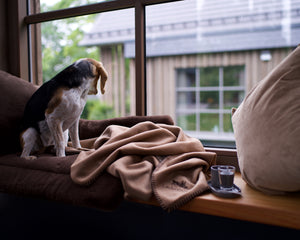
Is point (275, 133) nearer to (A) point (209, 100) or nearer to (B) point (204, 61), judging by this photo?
(A) point (209, 100)

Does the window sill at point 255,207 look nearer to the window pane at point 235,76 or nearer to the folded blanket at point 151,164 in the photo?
the folded blanket at point 151,164

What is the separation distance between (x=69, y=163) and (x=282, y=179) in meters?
0.84

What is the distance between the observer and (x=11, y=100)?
135cm

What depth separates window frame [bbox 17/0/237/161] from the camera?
4.98 feet

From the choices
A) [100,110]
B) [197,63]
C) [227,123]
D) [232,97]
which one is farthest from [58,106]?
[197,63]

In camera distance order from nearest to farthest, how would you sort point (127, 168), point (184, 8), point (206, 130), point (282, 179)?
1. point (282, 179)
2. point (127, 168)
3. point (184, 8)
4. point (206, 130)

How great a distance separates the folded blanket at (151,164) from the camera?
0.86 m

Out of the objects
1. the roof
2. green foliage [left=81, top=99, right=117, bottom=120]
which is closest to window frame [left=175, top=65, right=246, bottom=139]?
the roof


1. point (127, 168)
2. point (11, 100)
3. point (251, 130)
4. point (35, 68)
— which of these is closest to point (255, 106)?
point (251, 130)

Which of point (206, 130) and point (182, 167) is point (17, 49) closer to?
point (182, 167)

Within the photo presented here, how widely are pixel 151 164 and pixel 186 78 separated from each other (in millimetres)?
3708

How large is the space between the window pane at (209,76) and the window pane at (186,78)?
193mm

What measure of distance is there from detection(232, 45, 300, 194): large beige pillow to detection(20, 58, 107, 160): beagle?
767 mm

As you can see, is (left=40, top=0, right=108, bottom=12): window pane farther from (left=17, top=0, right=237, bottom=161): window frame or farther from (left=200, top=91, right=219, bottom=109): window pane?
(left=200, top=91, right=219, bottom=109): window pane
